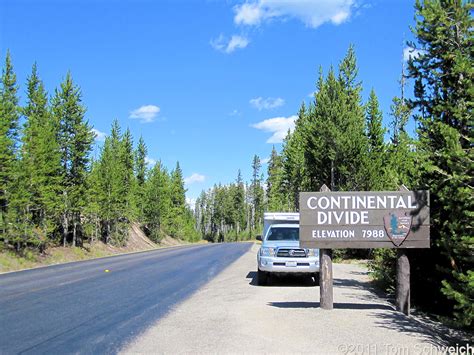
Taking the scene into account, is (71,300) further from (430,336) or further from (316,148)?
(316,148)

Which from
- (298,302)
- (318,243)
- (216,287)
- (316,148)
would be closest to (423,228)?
(318,243)

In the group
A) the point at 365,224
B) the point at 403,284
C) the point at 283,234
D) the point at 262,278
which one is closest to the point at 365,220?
the point at 365,224

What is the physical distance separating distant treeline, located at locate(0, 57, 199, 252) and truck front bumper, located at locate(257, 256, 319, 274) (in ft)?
63.3

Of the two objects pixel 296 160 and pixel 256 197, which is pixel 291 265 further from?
pixel 256 197

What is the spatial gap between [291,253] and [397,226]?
4.91 m

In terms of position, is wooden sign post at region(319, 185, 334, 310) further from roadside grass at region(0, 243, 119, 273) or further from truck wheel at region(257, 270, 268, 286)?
roadside grass at region(0, 243, 119, 273)

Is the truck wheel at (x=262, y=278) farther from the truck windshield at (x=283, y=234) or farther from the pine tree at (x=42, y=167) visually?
the pine tree at (x=42, y=167)

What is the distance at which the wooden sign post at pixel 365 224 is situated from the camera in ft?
31.6

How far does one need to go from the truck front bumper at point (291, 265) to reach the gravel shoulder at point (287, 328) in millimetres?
1807

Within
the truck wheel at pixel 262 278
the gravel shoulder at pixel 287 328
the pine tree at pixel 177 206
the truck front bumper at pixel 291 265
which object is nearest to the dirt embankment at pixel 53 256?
the truck wheel at pixel 262 278

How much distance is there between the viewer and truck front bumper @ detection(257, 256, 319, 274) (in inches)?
548

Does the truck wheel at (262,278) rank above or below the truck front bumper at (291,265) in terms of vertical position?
below

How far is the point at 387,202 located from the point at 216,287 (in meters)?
6.61

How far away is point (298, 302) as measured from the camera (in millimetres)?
10742
